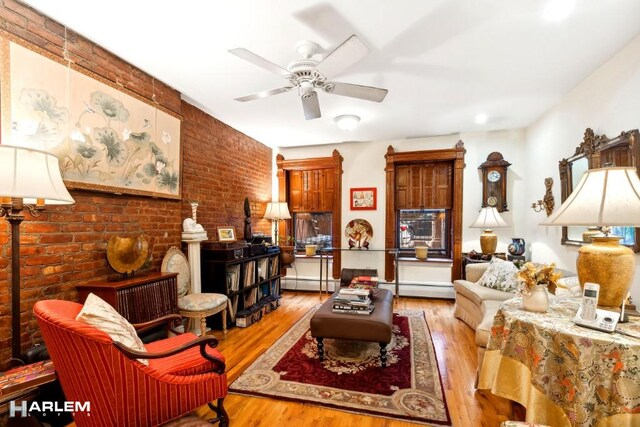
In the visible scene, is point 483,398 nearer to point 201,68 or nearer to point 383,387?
point 383,387

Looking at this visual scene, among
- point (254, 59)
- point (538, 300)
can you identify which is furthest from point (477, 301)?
point (254, 59)

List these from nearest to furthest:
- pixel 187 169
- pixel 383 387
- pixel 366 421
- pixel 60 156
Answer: pixel 366 421
pixel 60 156
pixel 383 387
pixel 187 169

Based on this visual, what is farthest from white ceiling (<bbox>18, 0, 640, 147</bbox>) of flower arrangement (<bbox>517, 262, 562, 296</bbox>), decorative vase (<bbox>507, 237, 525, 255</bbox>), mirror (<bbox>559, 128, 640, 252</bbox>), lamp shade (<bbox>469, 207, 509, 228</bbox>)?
decorative vase (<bbox>507, 237, 525, 255</bbox>)

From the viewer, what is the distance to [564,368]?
4.21 ft

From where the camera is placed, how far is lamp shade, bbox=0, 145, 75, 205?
134 centimetres

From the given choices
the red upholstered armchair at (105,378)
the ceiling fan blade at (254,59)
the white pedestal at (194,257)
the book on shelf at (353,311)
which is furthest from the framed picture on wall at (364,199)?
the red upholstered armchair at (105,378)

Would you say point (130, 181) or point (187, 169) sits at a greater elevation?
point (187, 169)

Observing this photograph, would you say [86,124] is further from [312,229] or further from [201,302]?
[312,229]

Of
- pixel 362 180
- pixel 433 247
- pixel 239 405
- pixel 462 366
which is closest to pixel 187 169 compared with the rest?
pixel 239 405

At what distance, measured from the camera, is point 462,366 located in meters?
2.40

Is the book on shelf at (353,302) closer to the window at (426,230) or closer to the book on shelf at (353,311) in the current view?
the book on shelf at (353,311)

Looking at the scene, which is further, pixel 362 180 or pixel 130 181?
pixel 362 180

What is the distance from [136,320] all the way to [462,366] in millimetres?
2672

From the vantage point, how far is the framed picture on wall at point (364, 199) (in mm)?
4805
